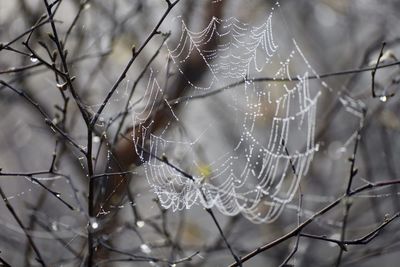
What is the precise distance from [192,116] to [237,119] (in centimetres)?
264

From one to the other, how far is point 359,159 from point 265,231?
2522mm

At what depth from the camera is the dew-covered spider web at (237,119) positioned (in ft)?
11.6

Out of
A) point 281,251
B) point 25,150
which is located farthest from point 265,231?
point 25,150

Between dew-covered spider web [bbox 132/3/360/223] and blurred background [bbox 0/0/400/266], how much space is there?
27 millimetres

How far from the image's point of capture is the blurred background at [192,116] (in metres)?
3.23

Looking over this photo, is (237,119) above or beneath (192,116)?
beneath

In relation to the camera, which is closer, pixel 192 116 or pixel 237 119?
pixel 237 119

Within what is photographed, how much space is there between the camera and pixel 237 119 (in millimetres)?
6270

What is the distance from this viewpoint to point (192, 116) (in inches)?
349

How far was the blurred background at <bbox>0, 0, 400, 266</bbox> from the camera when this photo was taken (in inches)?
127

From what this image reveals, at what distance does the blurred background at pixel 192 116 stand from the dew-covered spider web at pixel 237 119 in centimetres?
3

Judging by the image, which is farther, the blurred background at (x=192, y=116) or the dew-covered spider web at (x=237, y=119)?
the dew-covered spider web at (x=237, y=119)

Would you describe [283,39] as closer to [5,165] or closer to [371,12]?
[371,12]

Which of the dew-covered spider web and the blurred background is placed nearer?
the blurred background
